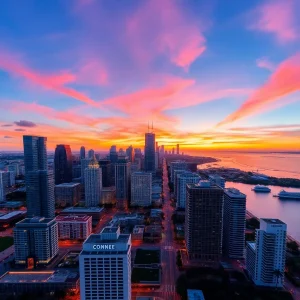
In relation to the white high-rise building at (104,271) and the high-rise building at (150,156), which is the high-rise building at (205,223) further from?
the high-rise building at (150,156)

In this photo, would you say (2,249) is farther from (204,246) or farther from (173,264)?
(204,246)

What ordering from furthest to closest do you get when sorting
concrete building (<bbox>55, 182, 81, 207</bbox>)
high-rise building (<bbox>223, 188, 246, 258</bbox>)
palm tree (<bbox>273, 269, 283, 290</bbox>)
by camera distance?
concrete building (<bbox>55, 182, 81, 207</bbox>) < high-rise building (<bbox>223, 188, 246, 258</bbox>) < palm tree (<bbox>273, 269, 283, 290</bbox>)

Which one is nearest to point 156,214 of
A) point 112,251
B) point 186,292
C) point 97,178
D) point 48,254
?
point 97,178

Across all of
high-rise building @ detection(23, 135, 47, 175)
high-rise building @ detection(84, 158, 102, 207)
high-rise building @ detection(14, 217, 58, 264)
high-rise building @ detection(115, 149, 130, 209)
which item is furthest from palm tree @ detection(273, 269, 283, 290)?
high-rise building @ detection(23, 135, 47, 175)

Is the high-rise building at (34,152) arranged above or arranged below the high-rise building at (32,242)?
above

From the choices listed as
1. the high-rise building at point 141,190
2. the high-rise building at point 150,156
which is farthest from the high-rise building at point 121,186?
the high-rise building at point 150,156

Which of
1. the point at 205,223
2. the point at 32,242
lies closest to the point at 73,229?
the point at 32,242

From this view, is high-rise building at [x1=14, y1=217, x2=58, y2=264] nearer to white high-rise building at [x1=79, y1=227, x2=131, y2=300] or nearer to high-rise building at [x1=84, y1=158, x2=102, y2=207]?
white high-rise building at [x1=79, y1=227, x2=131, y2=300]
